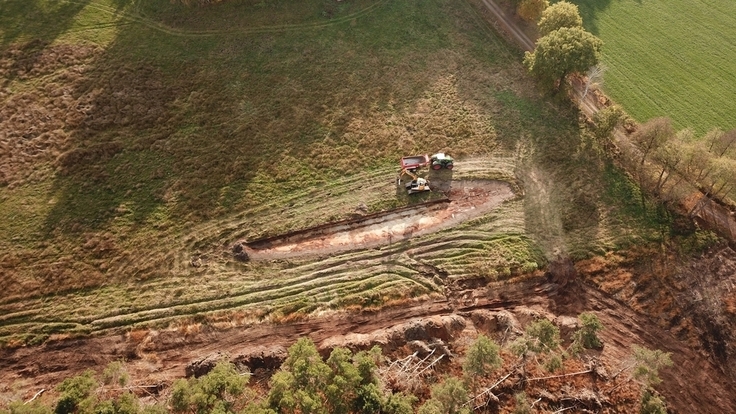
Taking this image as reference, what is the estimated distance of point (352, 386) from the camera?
30156mm

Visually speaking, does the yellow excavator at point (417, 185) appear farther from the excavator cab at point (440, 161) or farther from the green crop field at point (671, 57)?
the green crop field at point (671, 57)

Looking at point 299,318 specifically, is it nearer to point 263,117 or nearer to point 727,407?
point 263,117

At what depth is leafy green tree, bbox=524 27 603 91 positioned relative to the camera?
4834 cm

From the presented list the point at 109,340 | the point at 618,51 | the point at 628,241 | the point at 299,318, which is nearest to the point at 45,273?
the point at 109,340

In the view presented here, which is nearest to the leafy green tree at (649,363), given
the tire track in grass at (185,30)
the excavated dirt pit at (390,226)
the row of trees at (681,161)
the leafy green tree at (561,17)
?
the excavated dirt pit at (390,226)

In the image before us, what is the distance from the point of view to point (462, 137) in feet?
165

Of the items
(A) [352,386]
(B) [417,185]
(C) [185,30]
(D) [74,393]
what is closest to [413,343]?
(A) [352,386]

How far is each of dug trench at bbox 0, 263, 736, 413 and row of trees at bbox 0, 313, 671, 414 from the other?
1.95 m

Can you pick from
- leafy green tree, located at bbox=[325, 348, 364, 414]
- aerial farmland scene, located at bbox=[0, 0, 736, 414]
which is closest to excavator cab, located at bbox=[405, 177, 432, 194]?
aerial farmland scene, located at bbox=[0, 0, 736, 414]

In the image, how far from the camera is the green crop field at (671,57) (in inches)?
2089

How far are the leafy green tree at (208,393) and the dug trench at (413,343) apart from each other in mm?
3898

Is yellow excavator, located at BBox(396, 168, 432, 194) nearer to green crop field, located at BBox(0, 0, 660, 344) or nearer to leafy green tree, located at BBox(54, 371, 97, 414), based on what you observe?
green crop field, located at BBox(0, 0, 660, 344)

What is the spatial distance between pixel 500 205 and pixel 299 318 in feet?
75.0

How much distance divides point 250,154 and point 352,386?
28096mm
